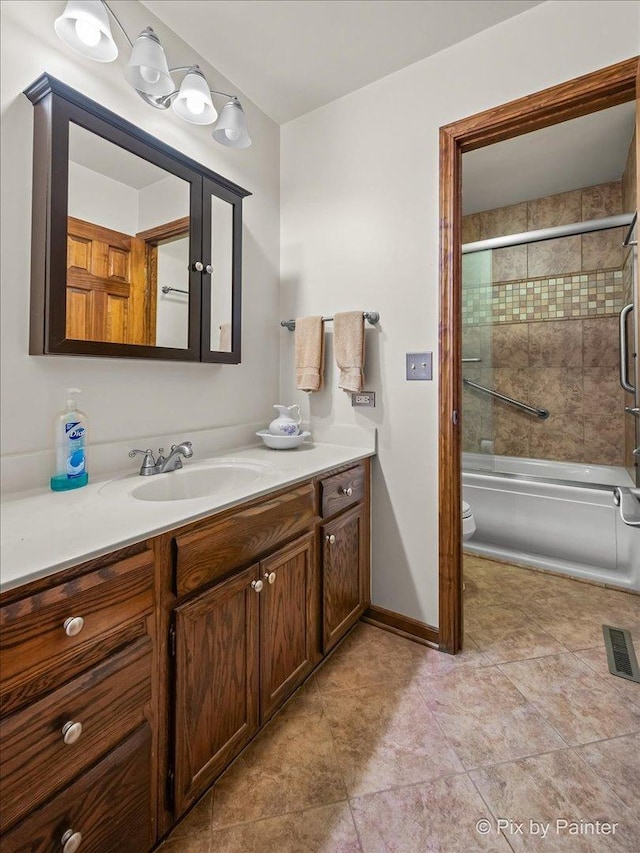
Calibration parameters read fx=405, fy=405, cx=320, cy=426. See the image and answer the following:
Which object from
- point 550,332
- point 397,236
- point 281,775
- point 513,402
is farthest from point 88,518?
point 550,332

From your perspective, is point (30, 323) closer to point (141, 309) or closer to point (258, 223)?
point (141, 309)

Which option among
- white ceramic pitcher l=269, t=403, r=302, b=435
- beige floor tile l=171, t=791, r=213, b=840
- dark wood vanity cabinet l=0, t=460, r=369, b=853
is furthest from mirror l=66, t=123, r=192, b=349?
beige floor tile l=171, t=791, r=213, b=840

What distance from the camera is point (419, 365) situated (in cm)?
174

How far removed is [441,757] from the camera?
1.21 meters

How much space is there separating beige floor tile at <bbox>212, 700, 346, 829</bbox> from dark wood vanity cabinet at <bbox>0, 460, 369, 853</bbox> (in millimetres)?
87

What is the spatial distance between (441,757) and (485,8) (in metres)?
2.55

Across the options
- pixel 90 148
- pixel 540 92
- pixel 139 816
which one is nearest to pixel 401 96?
pixel 540 92

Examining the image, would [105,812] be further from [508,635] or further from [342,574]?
[508,635]

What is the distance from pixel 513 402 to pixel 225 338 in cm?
241

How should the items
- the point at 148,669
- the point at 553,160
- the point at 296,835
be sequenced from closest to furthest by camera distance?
the point at 148,669
the point at 296,835
the point at 553,160

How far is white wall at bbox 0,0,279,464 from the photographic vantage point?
3.70 feet

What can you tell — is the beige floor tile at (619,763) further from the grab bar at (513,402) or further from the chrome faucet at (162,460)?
the grab bar at (513,402)

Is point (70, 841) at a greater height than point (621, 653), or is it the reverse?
point (70, 841)

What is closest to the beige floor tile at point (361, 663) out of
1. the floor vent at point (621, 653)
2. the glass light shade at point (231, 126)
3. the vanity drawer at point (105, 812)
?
the vanity drawer at point (105, 812)
